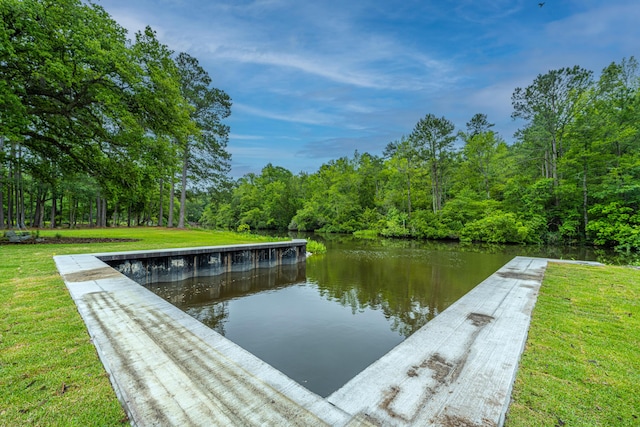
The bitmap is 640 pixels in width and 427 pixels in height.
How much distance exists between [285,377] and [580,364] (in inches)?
107

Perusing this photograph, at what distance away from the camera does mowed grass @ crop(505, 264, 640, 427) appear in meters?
1.90

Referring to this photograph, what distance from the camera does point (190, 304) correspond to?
22.0ft

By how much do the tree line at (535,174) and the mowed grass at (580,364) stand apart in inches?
685

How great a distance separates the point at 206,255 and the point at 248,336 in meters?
5.01

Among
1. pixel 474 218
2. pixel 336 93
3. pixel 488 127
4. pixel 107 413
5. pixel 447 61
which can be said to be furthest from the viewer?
Result: pixel 336 93

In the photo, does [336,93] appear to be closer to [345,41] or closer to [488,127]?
[488,127]

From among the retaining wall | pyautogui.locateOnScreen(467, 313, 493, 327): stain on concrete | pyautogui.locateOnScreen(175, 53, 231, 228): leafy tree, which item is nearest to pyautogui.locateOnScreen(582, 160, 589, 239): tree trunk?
the retaining wall

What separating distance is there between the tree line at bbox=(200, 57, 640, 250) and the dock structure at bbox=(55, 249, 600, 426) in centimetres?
2035

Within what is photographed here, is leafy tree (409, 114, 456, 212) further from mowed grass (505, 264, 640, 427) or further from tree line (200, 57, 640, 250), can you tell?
mowed grass (505, 264, 640, 427)

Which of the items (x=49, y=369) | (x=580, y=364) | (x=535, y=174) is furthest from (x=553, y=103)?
(x=49, y=369)

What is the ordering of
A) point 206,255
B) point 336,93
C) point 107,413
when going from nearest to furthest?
1. point 107,413
2. point 206,255
3. point 336,93

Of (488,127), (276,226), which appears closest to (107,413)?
(488,127)

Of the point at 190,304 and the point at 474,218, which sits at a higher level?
the point at 474,218

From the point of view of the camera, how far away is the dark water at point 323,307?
4.35 m
